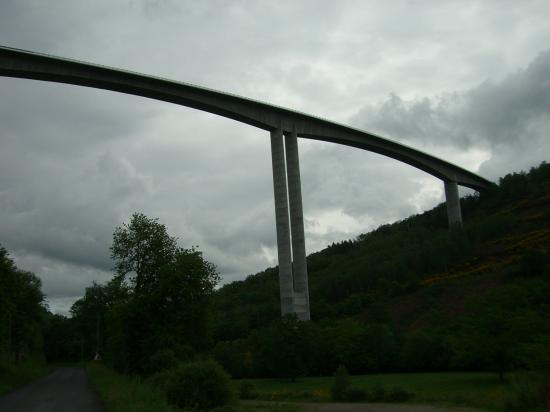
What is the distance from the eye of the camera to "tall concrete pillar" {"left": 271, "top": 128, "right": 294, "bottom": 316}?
42875mm

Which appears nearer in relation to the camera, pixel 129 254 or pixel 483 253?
pixel 129 254

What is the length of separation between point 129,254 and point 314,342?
72.7ft

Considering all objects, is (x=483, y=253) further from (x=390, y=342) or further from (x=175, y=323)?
(x=175, y=323)

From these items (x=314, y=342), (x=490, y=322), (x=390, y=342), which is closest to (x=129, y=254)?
(x=314, y=342)

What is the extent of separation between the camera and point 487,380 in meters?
38.3

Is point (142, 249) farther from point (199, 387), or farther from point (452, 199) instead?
point (452, 199)

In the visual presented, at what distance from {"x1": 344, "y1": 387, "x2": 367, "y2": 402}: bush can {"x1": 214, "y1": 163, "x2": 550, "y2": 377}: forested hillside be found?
9343mm

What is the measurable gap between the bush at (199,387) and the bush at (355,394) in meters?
16.2

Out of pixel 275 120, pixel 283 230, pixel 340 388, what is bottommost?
pixel 340 388

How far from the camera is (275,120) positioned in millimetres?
45312

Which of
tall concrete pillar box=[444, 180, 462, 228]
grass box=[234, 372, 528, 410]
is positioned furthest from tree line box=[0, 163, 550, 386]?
tall concrete pillar box=[444, 180, 462, 228]

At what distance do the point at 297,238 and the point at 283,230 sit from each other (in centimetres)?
218

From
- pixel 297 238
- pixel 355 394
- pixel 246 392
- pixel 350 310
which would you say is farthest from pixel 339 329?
pixel 350 310

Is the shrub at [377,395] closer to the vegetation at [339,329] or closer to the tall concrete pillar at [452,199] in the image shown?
the vegetation at [339,329]
